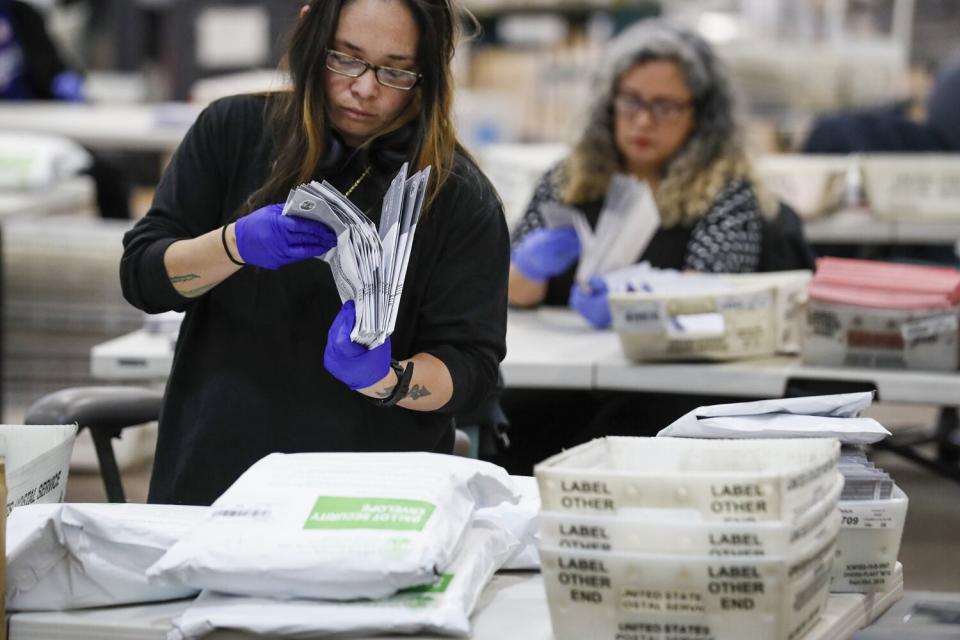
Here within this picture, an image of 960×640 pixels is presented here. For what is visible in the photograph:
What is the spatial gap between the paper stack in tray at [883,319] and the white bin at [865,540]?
147 centimetres

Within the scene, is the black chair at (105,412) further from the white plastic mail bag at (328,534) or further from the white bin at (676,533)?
the white bin at (676,533)

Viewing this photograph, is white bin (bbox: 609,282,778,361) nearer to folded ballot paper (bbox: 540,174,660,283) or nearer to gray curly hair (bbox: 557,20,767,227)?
folded ballot paper (bbox: 540,174,660,283)

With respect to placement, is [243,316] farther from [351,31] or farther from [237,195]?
[351,31]

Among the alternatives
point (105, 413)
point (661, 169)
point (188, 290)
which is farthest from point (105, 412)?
point (661, 169)

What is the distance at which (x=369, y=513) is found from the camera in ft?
5.72

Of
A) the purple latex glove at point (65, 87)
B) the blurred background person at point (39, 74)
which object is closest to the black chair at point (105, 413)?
the blurred background person at point (39, 74)

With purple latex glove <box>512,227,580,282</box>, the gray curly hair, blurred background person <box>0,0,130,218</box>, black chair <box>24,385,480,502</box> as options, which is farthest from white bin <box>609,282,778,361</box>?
blurred background person <box>0,0,130,218</box>

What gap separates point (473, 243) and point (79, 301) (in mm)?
2782

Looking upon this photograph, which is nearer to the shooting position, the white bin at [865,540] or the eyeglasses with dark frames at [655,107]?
the white bin at [865,540]

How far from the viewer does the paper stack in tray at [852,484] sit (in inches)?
74.0

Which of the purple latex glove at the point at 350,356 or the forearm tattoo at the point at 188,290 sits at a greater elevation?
the forearm tattoo at the point at 188,290

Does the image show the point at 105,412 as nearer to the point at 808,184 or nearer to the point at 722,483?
the point at 722,483

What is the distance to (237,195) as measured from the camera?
235 cm

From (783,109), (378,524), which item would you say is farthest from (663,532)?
(783,109)
